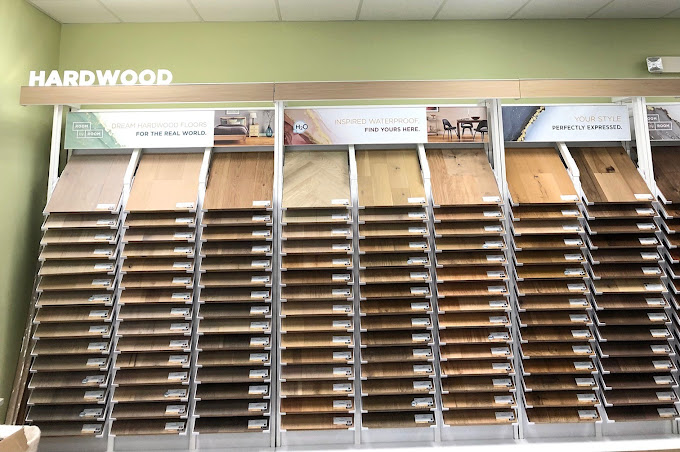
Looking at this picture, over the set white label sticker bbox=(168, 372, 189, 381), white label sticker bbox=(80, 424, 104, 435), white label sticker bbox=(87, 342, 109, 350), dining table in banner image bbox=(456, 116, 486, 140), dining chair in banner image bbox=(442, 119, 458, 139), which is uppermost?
dining table in banner image bbox=(456, 116, 486, 140)

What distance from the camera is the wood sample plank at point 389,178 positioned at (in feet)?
9.37

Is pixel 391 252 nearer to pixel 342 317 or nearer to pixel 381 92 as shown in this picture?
pixel 342 317

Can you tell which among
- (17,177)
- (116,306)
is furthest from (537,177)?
(17,177)

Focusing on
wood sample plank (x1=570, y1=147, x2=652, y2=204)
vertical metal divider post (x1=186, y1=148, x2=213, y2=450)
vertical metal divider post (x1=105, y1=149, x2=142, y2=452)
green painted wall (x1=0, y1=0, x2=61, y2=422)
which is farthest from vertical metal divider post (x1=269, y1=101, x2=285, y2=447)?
wood sample plank (x1=570, y1=147, x2=652, y2=204)

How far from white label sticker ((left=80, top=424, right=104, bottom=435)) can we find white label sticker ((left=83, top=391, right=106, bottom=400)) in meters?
0.19

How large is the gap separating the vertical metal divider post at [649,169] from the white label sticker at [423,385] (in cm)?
172

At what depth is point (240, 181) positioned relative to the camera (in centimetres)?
296

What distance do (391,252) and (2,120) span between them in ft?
9.81

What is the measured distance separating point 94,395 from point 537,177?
11.4 ft

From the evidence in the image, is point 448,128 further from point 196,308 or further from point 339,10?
point 196,308

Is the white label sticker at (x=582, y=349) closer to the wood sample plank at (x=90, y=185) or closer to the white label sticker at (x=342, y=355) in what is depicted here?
the white label sticker at (x=342, y=355)

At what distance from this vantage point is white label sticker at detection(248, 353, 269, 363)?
2.72 metres

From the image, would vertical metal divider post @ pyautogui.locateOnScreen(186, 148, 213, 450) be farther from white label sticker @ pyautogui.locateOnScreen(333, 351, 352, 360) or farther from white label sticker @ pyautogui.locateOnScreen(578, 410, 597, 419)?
white label sticker @ pyautogui.locateOnScreen(578, 410, 597, 419)

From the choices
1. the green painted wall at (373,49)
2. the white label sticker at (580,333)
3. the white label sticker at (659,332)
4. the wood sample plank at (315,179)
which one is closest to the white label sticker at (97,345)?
the wood sample plank at (315,179)
